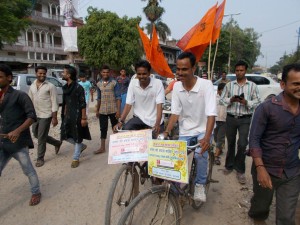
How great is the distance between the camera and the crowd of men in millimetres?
2340

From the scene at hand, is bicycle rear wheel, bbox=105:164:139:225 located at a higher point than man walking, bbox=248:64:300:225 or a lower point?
lower

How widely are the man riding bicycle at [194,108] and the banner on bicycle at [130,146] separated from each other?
0.29 metres

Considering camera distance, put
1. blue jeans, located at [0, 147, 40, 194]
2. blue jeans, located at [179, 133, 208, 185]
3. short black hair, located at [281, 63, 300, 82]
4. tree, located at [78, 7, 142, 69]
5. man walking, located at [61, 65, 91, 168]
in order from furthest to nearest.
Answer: tree, located at [78, 7, 142, 69] → man walking, located at [61, 65, 91, 168] → blue jeans, located at [0, 147, 40, 194] → blue jeans, located at [179, 133, 208, 185] → short black hair, located at [281, 63, 300, 82]

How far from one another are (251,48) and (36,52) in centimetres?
4267

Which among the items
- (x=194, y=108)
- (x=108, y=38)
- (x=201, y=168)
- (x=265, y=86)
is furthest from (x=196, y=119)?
(x=108, y=38)

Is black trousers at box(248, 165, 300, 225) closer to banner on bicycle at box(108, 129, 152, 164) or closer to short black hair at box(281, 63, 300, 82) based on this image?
short black hair at box(281, 63, 300, 82)

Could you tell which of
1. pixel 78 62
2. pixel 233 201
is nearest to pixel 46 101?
pixel 233 201

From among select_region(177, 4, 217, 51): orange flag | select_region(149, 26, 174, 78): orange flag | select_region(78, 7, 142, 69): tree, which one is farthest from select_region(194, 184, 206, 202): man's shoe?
select_region(78, 7, 142, 69): tree

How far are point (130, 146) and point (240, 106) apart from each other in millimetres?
2360

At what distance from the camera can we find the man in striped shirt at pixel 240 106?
416 centimetres

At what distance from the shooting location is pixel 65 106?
16.7 feet

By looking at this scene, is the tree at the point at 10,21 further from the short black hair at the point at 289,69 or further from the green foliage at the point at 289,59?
the short black hair at the point at 289,69

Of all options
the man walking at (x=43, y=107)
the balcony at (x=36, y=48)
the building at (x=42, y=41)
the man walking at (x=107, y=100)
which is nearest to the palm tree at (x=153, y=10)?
the building at (x=42, y=41)

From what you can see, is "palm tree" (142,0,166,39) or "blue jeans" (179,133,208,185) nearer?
"blue jeans" (179,133,208,185)
